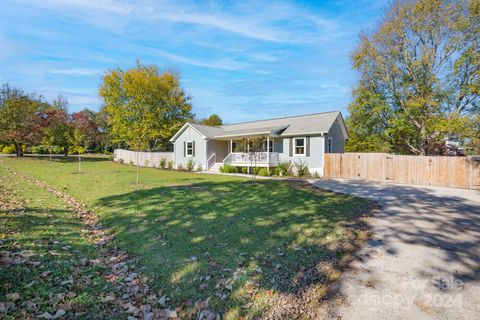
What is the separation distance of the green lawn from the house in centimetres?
1004

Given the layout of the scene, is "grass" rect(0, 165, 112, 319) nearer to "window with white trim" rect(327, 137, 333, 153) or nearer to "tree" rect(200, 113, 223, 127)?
"window with white trim" rect(327, 137, 333, 153)

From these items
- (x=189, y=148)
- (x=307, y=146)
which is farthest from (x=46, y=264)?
(x=189, y=148)

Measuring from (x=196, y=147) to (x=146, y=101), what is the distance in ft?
40.0

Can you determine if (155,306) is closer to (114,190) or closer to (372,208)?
(372,208)

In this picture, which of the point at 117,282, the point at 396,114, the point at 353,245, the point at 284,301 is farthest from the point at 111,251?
the point at 396,114

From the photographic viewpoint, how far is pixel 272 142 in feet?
66.8

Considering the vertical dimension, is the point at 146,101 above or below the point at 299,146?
above

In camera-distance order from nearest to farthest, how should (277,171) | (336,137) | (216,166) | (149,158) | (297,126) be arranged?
1. (277,171)
2. (297,126)
3. (336,137)
4. (216,166)
5. (149,158)

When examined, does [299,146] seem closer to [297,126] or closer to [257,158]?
[297,126]

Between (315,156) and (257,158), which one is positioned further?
(257,158)

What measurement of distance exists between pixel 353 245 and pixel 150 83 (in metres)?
31.5

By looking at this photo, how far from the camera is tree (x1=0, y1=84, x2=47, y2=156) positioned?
2408 centimetres

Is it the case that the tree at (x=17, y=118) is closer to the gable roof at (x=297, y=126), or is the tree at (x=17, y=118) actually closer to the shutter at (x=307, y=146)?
the gable roof at (x=297, y=126)

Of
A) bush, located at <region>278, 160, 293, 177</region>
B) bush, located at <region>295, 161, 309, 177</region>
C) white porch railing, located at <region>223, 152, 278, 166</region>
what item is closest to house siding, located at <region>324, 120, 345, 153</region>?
bush, located at <region>295, 161, 309, 177</region>
